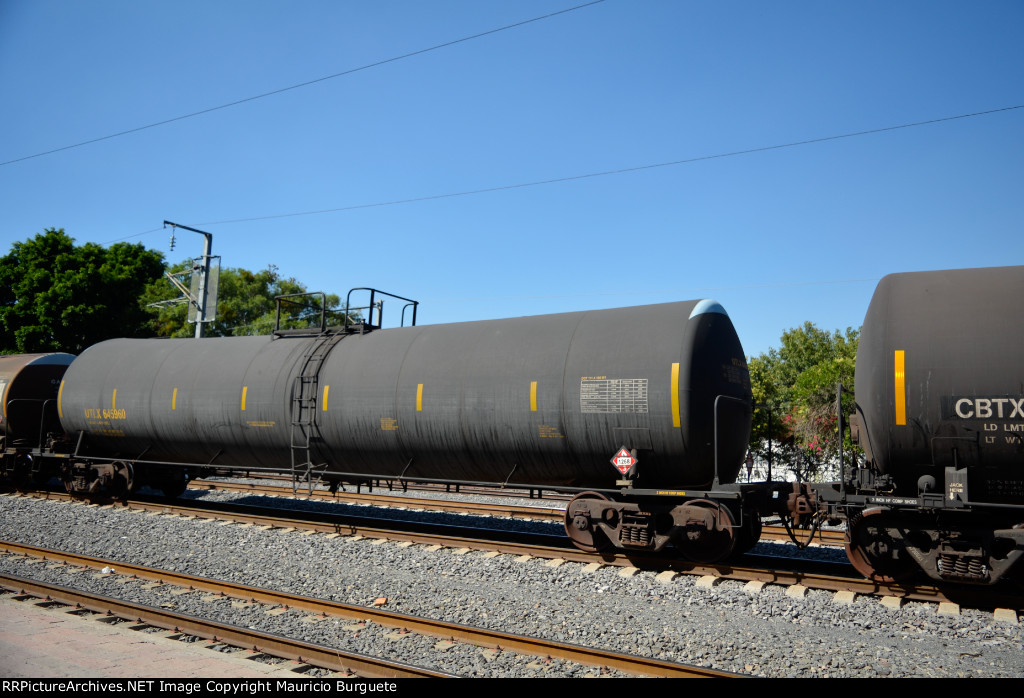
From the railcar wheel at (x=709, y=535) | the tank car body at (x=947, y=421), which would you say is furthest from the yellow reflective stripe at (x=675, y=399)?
the tank car body at (x=947, y=421)

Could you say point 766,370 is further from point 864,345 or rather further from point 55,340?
point 55,340

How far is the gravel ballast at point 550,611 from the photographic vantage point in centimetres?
653

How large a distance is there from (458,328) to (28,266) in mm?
34095

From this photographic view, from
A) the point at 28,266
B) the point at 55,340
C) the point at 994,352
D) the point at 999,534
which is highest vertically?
the point at 28,266

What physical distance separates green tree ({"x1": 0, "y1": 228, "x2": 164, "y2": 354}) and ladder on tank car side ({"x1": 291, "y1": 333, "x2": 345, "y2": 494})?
90.4ft

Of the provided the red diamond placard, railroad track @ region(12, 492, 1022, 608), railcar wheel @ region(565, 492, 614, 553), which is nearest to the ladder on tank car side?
railroad track @ region(12, 492, 1022, 608)

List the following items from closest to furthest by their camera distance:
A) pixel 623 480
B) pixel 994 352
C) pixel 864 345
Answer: pixel 994 352
pixel 864 345
pixel 623 480

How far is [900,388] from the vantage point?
8234 millimetres

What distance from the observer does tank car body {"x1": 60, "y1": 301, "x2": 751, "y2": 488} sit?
10078 mm

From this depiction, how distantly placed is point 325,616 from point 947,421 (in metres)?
7.80

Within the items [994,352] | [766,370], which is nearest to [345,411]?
[994,352]

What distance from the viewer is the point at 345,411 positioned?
492 inches

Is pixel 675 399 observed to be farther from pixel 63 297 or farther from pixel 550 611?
pixel 63 297

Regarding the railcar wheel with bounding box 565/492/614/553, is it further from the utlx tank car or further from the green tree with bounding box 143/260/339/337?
the green tree with bounding box 143/260/339/337
